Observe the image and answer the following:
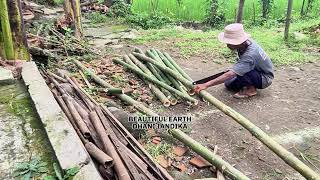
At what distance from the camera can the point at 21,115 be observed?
3.38 meters

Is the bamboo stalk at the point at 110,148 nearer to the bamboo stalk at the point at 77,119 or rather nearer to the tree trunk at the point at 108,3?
the bamboo stalk at the point at 77,119

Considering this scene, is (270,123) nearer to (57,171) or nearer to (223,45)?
(57,171)

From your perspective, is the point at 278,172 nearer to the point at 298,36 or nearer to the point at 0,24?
Result: the point at 0,24

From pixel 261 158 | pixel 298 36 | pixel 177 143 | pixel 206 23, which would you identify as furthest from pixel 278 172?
pixel 206 23

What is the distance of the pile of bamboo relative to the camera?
505 cm

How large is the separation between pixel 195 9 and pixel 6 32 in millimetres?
8373

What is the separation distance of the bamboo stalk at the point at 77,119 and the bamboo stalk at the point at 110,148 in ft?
0.36

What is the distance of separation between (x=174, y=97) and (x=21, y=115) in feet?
7.54

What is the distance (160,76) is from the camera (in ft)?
18.3

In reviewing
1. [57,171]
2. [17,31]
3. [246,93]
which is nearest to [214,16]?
[246,93]

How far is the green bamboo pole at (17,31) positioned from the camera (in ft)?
16.0

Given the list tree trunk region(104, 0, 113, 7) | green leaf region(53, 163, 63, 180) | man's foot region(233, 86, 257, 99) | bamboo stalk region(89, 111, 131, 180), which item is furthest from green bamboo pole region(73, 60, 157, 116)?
tree trunk region(104, 0, 113, 7)

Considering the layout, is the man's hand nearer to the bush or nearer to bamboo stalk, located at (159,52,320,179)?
bamboo stalk, located at (159,52,320,179)

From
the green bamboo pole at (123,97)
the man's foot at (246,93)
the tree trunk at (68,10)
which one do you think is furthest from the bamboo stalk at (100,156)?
the tree trunk at (68,10)
